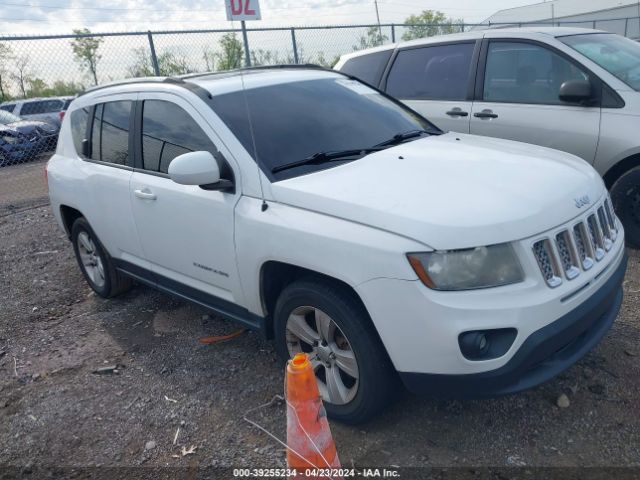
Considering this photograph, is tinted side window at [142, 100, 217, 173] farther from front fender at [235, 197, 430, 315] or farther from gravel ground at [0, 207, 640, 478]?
gravel ground at [0, 207, 640, 478]

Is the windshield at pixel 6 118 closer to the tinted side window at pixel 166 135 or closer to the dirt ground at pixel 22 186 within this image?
the dirt ground at pixel 22 186

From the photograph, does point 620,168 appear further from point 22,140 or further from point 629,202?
point 22,140

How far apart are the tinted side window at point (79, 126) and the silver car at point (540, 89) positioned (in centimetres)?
312

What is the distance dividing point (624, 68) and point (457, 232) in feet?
11.9

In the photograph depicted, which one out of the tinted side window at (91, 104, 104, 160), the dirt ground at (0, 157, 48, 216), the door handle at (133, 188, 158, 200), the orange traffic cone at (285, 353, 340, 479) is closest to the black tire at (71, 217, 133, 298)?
the tinted side window at (91, 104, 104, 160)

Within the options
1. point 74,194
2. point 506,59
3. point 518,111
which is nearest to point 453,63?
point 506,59

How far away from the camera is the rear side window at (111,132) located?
4.19m

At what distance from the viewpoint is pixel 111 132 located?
Answer: 4.40 meters

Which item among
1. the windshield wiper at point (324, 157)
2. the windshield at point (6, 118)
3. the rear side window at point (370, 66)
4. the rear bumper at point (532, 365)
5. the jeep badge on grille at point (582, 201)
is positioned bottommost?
the windshield at point (6, 118)

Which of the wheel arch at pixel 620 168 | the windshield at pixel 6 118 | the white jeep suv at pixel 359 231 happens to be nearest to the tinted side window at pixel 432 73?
the wheel arch at pixel 620 168

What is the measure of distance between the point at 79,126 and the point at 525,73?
4.07 metres

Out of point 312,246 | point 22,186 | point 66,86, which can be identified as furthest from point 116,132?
point 66,86

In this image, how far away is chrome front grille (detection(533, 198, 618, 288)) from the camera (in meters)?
2.54

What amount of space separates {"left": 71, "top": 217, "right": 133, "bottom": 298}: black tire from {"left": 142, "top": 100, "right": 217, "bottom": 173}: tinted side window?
4.04 feet
